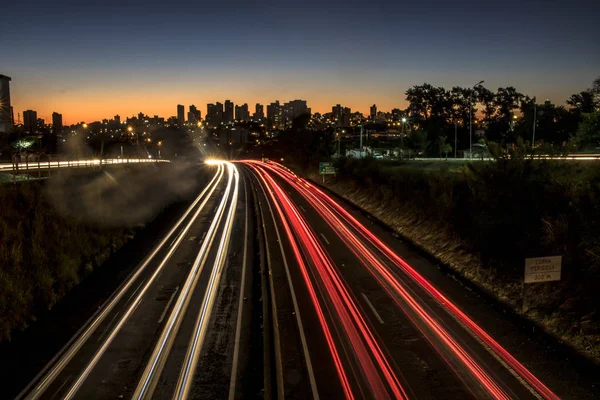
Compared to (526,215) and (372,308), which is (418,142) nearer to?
(526,215)

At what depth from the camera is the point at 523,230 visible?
17016mm

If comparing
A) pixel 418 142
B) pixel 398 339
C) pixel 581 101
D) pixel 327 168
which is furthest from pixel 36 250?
pixel 581 101

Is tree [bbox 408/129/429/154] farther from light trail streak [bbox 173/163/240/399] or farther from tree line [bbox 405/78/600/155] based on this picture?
light trail streak [bbox 173/163/240/399]

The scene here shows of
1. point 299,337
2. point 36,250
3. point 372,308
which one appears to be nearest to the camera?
point 299,337

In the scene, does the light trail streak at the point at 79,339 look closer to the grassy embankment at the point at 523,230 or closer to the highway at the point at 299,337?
the highway at the point at 299,337

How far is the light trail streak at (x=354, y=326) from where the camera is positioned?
998 cm

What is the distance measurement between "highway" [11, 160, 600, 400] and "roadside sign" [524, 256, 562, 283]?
4.84 feet

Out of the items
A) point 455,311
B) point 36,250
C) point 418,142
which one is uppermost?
point 418,142

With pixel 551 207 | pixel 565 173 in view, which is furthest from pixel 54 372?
pixel 565 173

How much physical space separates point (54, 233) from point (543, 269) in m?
19.5

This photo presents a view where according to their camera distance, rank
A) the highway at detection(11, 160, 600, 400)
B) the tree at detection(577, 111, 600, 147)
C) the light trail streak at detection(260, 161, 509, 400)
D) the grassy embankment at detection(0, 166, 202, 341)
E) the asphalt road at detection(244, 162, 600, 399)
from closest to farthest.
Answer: the asphalt road at detection(244, 162, 600, 399) < the highway at detection(11, 160, 600, 400) < the light trail streak at detection(260, 161, 509, 400) < the grassy embankment at detection(0, 166, 202, 341) < the tree at detection(577, 111, 600, 147)

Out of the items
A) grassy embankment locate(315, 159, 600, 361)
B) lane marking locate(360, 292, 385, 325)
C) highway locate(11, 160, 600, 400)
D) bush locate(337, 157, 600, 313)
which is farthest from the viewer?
bush locate(337, 157, 600, 313)

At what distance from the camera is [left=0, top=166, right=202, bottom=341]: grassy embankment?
48.8ft

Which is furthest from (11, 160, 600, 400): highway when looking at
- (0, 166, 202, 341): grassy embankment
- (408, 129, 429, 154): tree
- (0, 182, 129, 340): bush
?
(408, 129, 429, 154): tree
